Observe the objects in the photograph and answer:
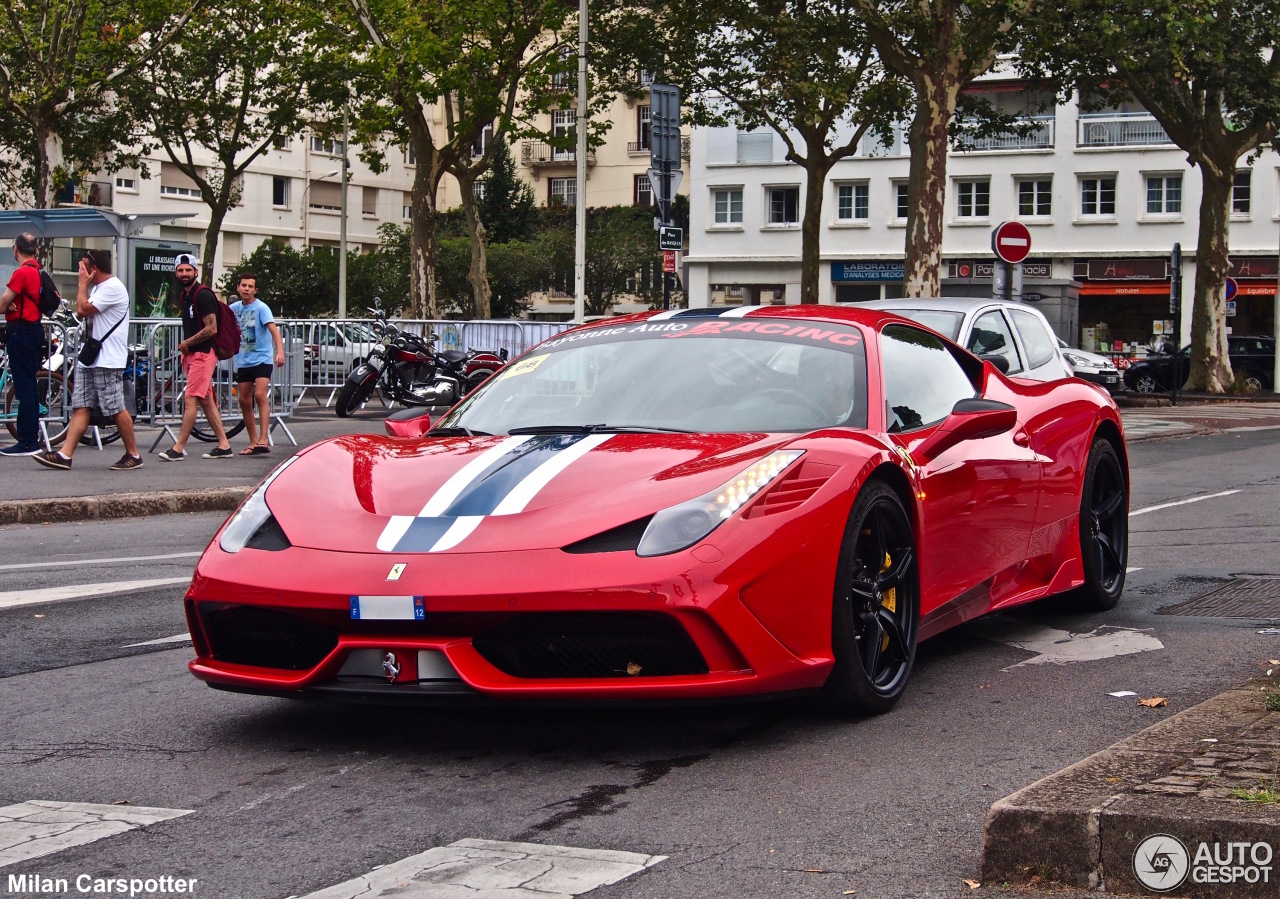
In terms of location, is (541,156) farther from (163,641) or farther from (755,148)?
(163,641)

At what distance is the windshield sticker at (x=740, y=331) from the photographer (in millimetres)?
5867

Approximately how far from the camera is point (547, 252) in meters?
74.1

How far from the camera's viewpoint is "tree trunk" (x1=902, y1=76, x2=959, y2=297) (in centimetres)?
3097

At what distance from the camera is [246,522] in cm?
497

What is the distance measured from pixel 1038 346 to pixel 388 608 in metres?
4.97

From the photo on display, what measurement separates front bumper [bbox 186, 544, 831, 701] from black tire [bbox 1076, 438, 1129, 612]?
2970 millimetres

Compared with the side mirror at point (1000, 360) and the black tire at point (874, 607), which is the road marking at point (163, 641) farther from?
the side mirror at point (1000, 360)

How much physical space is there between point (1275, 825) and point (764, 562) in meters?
1.66

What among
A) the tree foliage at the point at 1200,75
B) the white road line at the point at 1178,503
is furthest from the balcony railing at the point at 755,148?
the white road line at the point at 1178,503

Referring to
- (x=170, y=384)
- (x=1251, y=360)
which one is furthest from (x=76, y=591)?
(x=1251, y=360)

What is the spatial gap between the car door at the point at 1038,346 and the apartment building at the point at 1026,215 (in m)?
47.6

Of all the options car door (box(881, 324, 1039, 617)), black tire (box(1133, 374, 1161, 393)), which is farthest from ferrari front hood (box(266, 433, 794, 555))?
black tire (box(1133, 374, 1161, 393))

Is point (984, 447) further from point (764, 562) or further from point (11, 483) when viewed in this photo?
point (11, 483)

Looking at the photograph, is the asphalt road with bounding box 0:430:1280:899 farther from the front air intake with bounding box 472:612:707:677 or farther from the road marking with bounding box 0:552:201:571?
the road marking with bounding box 0:552:201:571
